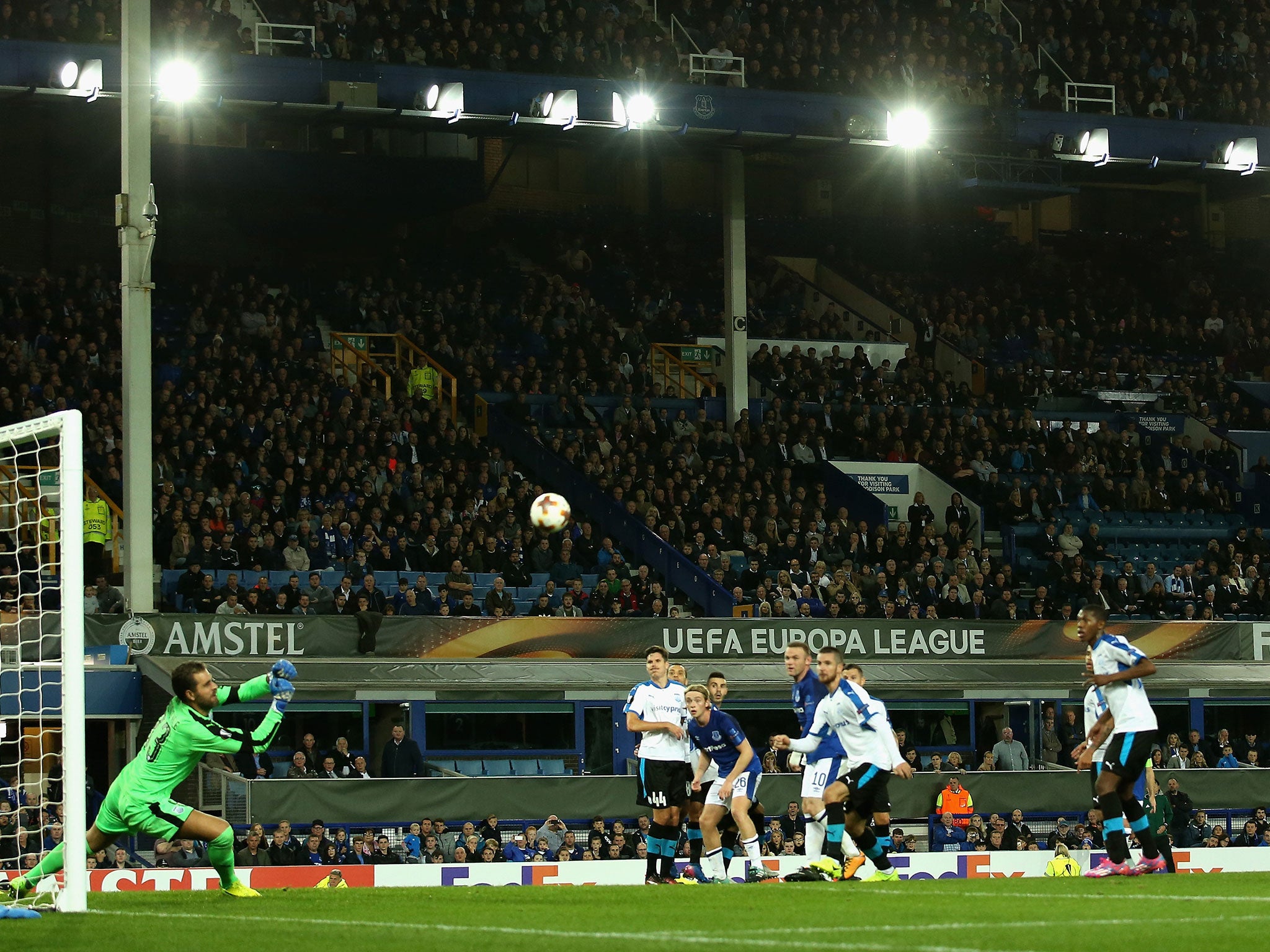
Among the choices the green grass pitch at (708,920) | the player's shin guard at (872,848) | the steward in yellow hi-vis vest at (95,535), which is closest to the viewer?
the green grass pitch at (708,920)

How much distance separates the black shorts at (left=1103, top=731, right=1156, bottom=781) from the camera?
1397cm

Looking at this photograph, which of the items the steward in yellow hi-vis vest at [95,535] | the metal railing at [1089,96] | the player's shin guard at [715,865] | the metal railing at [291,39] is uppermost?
the metal railing at [1089,96]

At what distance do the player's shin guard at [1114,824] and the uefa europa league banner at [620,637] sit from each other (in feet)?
41.0

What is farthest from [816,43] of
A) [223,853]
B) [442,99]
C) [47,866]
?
[47,866]

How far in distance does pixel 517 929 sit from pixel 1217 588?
24212 mm

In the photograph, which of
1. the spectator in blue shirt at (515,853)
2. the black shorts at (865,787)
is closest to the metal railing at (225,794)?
the spectator in blue shirt at (515,853)

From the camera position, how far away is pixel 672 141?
32906 millimetres

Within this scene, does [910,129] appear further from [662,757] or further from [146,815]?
[146,815]

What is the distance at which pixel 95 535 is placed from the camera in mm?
26125

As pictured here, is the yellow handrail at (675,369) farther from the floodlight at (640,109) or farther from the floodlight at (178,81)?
the floodlight at (178,81)

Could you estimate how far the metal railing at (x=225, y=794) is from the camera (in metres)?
21.7

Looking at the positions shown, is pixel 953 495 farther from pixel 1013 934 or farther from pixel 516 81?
pixel 1013 934

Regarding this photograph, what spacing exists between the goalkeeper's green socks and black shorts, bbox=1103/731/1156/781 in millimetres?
7468

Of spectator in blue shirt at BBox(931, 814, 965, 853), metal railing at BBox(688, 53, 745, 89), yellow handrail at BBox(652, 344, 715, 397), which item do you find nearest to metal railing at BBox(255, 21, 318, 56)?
metal railing at BBox(688, 53, 745, 89)
